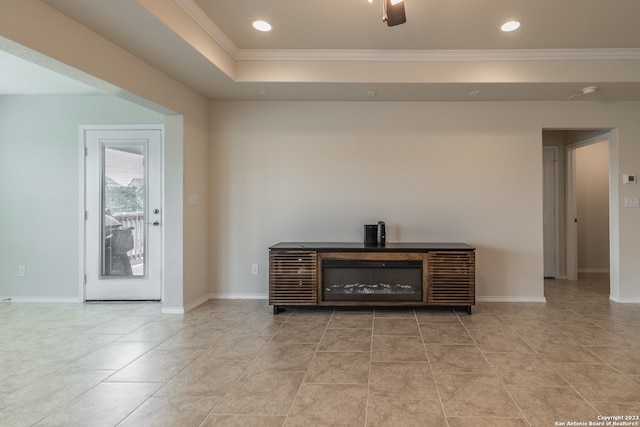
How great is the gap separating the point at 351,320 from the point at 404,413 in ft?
5.07

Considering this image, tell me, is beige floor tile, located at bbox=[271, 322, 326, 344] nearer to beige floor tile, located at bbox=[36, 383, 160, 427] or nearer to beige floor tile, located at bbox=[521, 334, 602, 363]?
beige floor tile, located at bbox=[36, 383, 160, 427]

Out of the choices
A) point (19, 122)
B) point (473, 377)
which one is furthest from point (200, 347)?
point (19, 122)

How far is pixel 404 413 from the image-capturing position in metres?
1.79

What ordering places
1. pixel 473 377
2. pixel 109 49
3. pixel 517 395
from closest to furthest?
pixel 517 395
pixel 473 377
pixel 109 49

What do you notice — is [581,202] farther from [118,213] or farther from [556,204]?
[118,213]

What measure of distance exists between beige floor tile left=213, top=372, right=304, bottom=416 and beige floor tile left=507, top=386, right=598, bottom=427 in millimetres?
1349

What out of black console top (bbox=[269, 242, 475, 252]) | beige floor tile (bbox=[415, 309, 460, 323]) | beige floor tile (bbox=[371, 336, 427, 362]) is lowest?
beige floor tile (bbox=[371, 336, 427, 362])

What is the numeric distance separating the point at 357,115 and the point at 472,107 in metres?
1.42

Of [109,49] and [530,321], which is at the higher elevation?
[109,49]

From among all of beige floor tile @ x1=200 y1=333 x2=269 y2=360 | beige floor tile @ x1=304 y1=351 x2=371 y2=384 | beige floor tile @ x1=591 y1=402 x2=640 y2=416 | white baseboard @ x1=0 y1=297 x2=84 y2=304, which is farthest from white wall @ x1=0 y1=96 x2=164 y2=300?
beige floor tile @ x1=591 y1=402 x2=640 y2=416

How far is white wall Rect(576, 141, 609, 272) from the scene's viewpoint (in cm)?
560

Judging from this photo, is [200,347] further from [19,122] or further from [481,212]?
[19,122]

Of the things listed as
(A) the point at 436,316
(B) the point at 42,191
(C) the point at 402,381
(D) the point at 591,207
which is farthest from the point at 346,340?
(D) the point at 591,207

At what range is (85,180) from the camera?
4.00m
